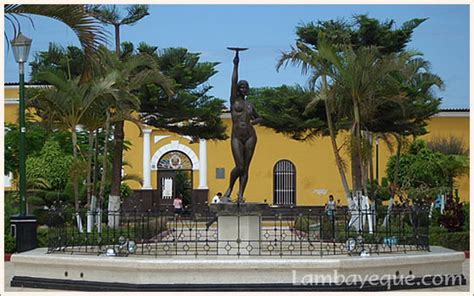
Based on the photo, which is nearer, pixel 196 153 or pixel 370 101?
pixel 370 101

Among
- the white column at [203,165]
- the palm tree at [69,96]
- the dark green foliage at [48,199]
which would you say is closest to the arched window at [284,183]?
the white column at [203,165]

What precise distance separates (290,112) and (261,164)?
35.0 feet

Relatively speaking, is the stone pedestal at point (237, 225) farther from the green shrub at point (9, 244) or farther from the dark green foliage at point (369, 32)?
the dark green foliage at point (369, 32)

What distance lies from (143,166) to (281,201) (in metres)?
5.95

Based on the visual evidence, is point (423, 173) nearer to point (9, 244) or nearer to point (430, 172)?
point (430, 172)

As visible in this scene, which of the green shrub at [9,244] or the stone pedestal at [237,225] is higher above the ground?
the stone pedestal at [237,225]

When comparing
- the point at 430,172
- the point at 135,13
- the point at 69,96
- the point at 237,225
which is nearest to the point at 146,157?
the point at 430,172

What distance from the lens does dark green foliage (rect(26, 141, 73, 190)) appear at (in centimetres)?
2814

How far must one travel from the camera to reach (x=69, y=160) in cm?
2828

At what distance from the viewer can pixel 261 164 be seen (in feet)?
124

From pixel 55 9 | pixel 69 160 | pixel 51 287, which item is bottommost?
pixel 51 287

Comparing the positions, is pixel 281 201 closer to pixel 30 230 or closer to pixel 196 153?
pixel 196 153

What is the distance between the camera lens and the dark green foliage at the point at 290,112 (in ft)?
88.9
